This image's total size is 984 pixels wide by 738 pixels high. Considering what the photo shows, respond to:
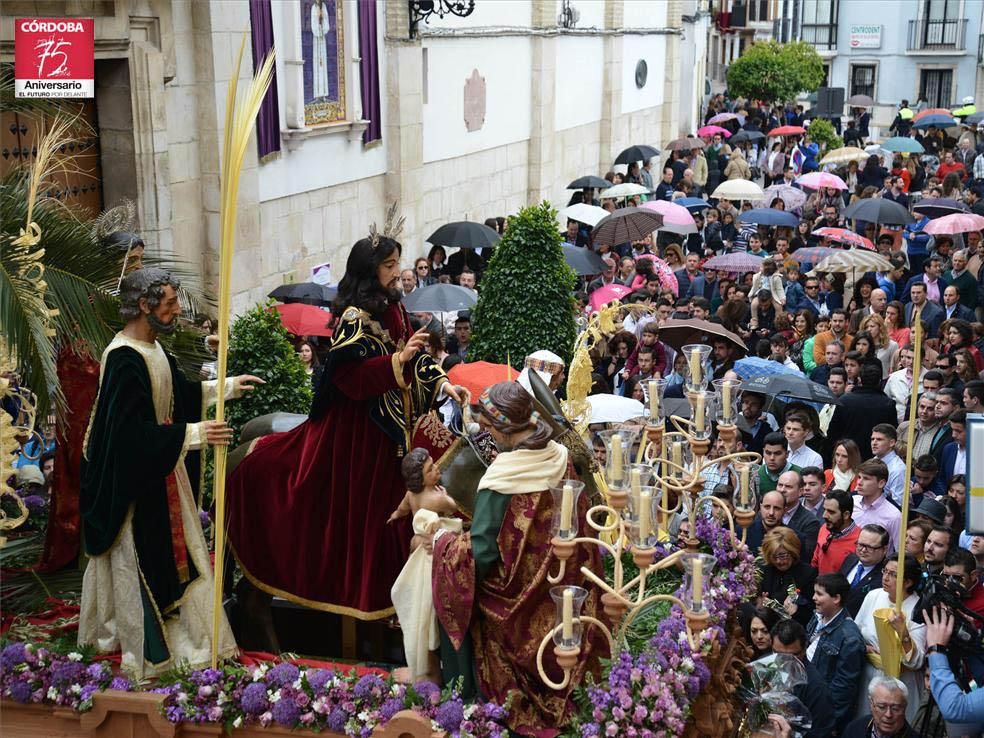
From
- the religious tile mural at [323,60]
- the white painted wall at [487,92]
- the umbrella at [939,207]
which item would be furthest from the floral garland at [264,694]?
the white painted wall at [487,92]

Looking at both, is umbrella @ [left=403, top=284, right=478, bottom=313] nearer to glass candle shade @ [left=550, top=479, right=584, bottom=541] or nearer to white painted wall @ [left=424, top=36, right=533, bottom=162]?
white painted wall @ [left=424, top=36, right=533, bottom=162]

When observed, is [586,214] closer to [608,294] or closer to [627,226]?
[627,226]

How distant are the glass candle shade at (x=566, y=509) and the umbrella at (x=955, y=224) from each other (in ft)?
41.2

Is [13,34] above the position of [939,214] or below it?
above

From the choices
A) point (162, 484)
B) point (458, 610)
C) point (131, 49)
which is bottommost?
point (458, 610)

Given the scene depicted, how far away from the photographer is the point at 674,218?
18.5 metres

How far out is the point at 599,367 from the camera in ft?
40.7

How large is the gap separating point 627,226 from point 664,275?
1.81 m

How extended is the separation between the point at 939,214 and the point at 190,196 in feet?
34.7

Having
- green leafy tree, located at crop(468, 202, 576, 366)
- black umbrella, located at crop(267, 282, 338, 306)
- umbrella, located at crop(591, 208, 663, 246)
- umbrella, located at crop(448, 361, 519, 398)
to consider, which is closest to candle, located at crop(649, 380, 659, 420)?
umbrella, located at crop(448, 361, 519, 398)

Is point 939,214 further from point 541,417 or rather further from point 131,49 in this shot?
point 541,417

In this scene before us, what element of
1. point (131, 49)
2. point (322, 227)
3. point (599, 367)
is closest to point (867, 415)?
point (599, 367)

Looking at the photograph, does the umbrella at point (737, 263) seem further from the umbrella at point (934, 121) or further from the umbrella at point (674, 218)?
the umbrella at point (934, 121)

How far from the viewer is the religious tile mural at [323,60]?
1539cm
